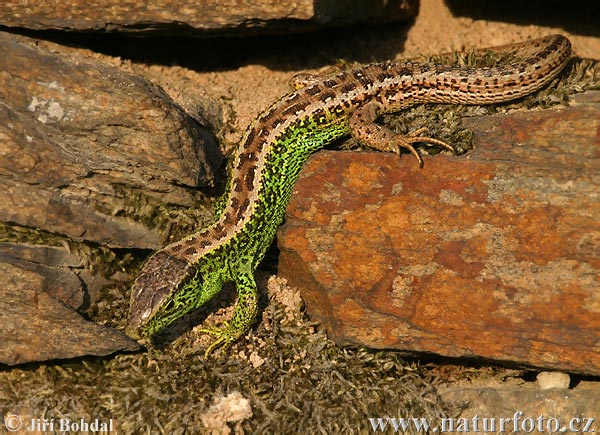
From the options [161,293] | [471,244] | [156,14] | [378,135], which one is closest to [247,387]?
[161,293]

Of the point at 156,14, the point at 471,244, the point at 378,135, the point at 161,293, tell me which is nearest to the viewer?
the point at 471,244

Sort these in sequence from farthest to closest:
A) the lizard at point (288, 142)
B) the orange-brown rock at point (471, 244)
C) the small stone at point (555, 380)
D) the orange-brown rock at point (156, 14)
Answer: the orange-brown rock at point (156, 14)
the lizard at point (288, 142)
the small stone at point (555, 380)
the orange-brown rock at point (471, 244)

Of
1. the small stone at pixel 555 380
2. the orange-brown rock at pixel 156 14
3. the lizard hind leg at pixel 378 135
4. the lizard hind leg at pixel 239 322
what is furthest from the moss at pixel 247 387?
the orange-brown rock at pixel 156 14

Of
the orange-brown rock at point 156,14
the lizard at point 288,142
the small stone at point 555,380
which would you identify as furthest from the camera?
the orange-brown rock at point 156,14

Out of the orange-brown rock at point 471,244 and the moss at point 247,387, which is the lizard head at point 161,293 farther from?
the orange-brown rock at point 471,244

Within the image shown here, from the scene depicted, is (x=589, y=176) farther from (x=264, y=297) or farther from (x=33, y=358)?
(x=33, y=358)

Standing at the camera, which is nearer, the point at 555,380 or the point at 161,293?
the point at 555,380

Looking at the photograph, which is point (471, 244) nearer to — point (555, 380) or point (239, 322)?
point (555, 380)
